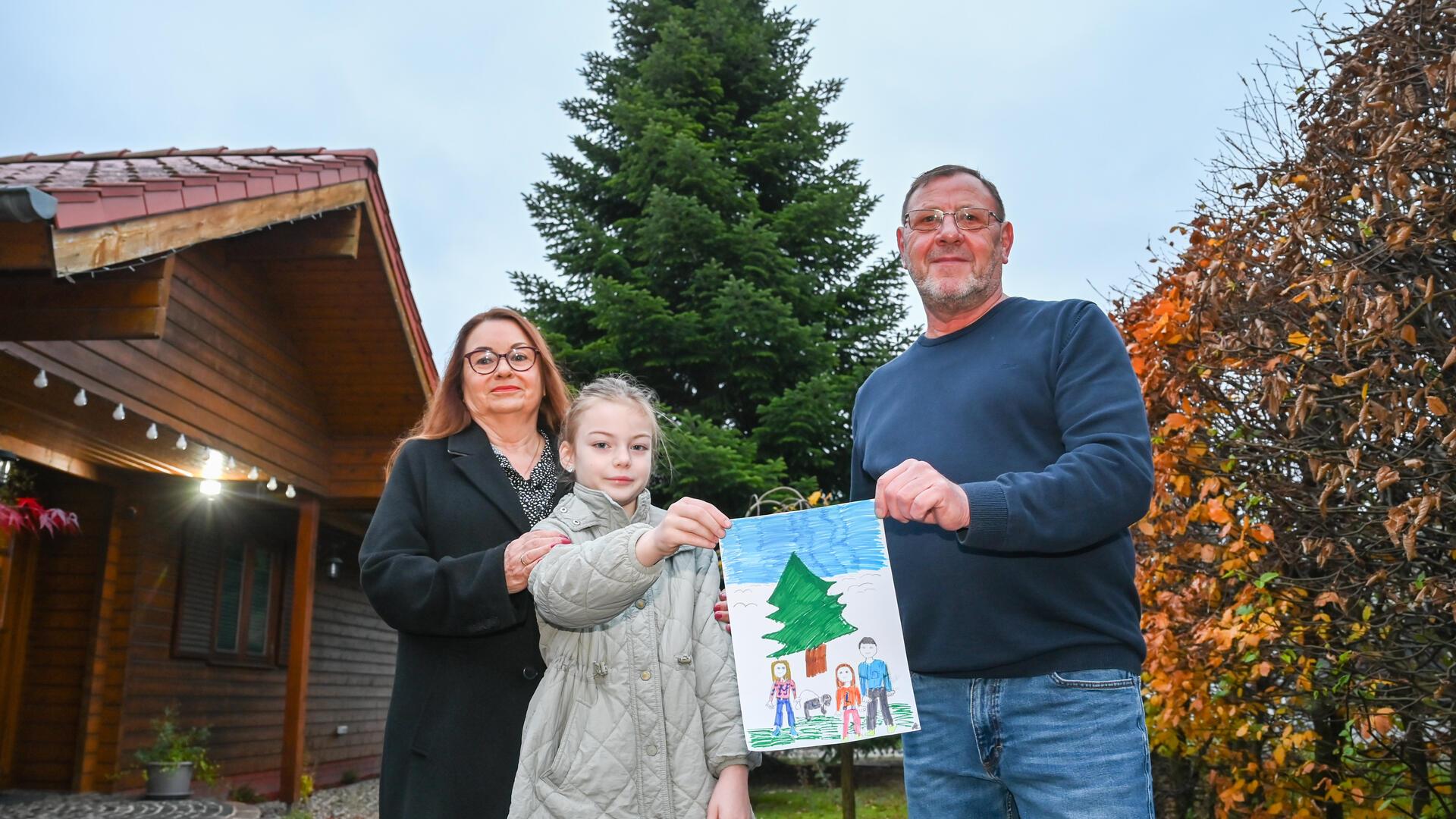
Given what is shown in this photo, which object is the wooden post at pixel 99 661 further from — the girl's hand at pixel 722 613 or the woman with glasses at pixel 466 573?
the girl's hand at pixel 722 613

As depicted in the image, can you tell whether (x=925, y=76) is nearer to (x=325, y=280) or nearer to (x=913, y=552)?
(x=325, y=280)

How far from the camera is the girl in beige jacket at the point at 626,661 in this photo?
2078 mm

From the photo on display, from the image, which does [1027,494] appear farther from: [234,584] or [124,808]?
[234,584]

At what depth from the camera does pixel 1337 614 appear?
4.46 metres

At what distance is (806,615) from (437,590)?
2.57 feet

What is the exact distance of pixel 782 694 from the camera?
2096 millimetres

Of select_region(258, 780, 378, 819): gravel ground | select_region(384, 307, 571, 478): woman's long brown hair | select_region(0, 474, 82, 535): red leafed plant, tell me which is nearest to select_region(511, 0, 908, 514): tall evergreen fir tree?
select_region(258, 780, 378, 819): gravel ground

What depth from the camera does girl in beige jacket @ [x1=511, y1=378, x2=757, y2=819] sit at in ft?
6.82

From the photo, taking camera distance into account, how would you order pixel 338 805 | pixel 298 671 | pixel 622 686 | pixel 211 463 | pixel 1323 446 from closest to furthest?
pixel 622 686 < pixel 1323 446 < pixel 211 463 < pixel 298 671 < pixel 338 805

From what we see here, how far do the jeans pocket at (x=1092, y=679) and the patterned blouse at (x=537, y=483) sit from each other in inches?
50.4

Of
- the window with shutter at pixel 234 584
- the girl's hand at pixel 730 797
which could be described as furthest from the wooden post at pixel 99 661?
the girl's hand at pixel 730 797

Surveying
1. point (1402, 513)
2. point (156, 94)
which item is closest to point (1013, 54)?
point (1402, 513)

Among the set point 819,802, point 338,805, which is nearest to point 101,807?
point 338,805

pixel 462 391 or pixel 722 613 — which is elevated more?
pixel 462 391
